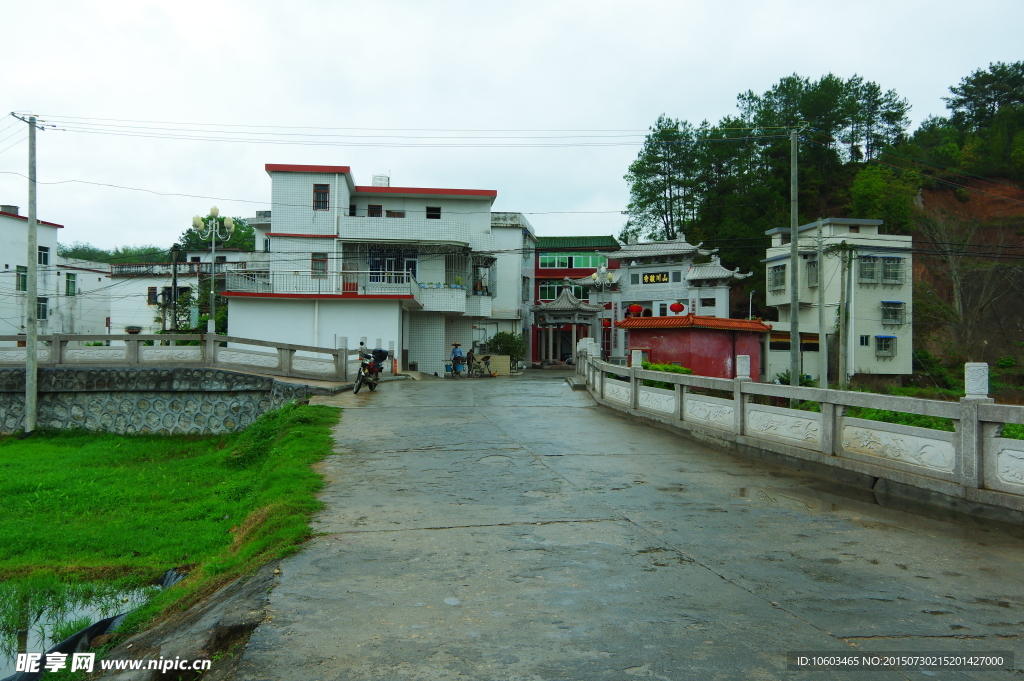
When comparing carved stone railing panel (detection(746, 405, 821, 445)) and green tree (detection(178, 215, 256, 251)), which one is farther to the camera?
green tree (detection(178, 215, 256, 251))

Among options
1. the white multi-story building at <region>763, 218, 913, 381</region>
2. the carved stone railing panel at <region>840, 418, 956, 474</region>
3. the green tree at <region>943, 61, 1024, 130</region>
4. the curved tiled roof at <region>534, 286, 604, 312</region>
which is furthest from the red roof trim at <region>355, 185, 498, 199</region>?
the green tree at <region>943, 61, 1024, 130</region>

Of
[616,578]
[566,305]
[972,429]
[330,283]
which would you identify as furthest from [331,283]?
[616,578]

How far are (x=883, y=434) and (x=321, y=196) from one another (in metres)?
28.9

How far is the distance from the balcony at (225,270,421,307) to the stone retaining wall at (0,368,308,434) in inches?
424

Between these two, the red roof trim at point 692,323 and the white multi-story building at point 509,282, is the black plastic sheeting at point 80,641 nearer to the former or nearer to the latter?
the red roof trim at point 692,323

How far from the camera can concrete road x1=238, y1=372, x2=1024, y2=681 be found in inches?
149

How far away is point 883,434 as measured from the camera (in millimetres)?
8383

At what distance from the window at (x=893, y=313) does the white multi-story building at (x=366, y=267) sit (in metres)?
23.2

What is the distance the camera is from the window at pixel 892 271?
1655 inches

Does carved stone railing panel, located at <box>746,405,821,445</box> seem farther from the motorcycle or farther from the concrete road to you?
the motorcycle

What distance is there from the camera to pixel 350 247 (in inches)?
1315

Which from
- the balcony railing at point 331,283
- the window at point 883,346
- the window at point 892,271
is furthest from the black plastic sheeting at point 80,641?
the window at point 892,271

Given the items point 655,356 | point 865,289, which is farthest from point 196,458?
point 865,289

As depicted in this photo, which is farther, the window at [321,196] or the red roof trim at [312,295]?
the window at [321,196]
